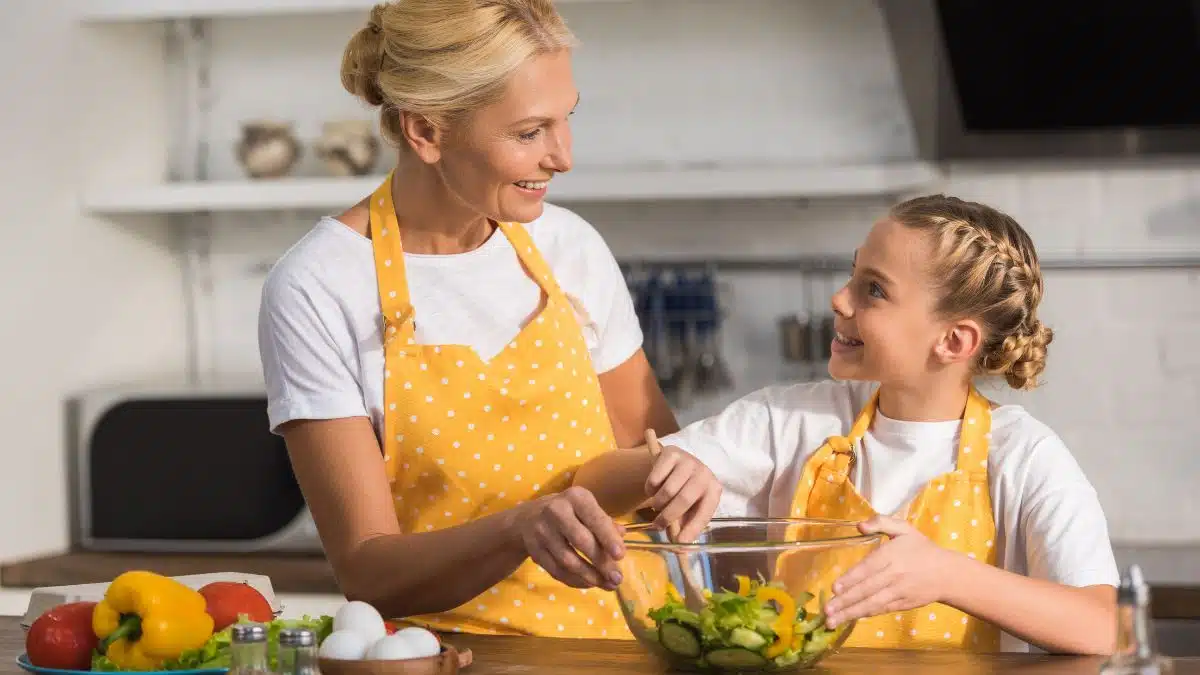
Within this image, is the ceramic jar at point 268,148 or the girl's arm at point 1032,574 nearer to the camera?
the girl's arm at point 1032,574

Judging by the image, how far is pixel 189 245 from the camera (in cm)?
339

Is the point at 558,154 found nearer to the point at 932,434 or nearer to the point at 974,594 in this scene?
the point at 932,434

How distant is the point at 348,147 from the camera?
121 inches

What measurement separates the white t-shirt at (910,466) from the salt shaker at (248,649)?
0.73m

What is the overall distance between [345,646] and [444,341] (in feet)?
1.74

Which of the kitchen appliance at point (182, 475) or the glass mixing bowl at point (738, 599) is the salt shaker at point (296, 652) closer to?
the glass mixing bowl at point (738, 599)

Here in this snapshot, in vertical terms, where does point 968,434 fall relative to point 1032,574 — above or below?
above

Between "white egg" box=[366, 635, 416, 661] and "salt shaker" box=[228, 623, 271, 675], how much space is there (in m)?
0.17

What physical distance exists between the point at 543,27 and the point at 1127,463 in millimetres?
1805

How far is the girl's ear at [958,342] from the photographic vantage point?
165cm

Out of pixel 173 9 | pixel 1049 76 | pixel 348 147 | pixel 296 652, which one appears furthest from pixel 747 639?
pixel 173 9

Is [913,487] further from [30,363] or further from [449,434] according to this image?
[30,363]

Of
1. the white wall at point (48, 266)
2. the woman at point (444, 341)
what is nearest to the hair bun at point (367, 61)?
the woman at point (444, 341)

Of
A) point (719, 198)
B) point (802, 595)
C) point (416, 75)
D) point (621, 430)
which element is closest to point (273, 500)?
point (719, 198)
